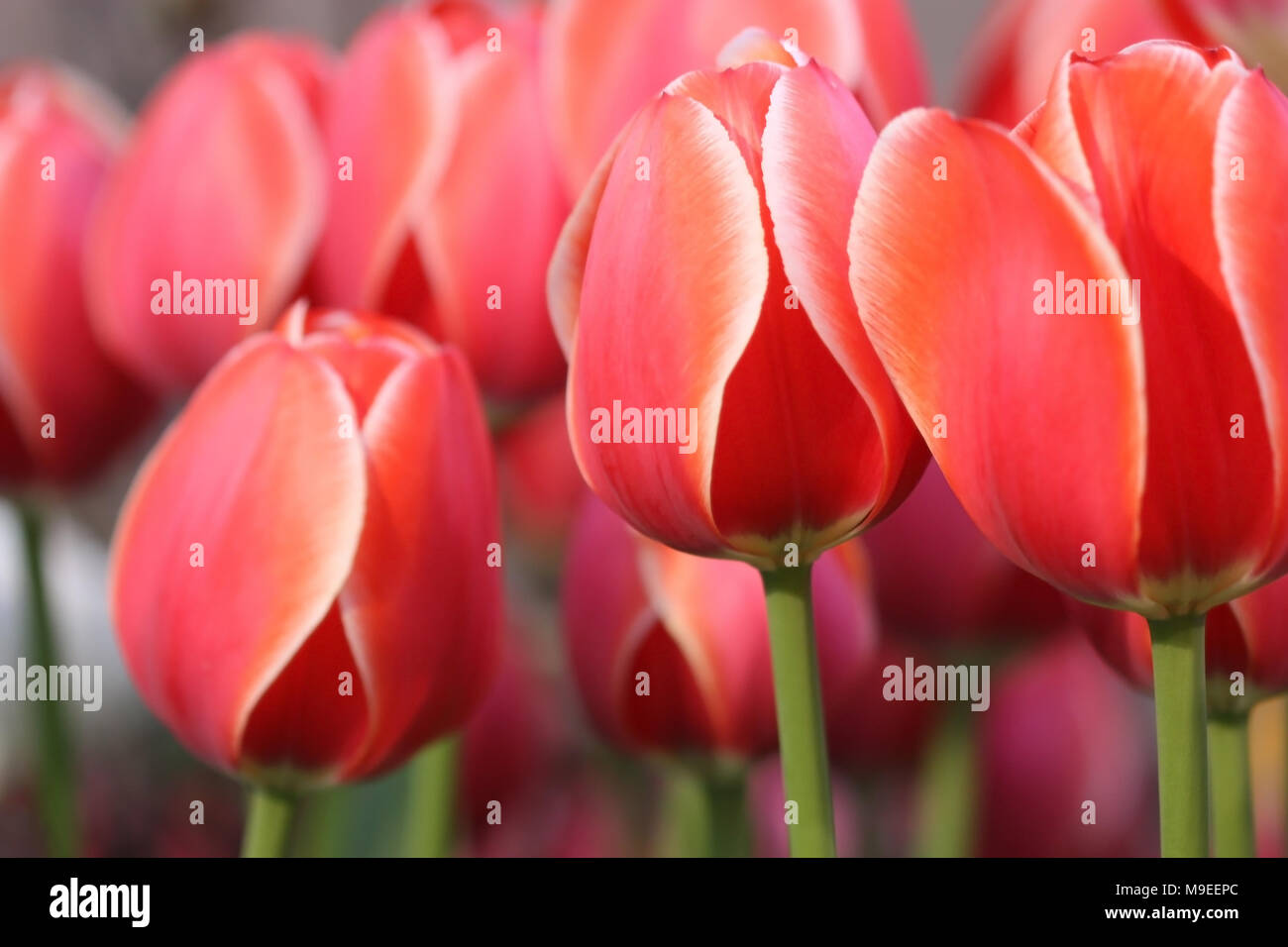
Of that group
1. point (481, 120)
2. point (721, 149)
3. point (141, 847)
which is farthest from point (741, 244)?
point (141, 847)

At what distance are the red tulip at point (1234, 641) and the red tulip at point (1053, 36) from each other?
105mm

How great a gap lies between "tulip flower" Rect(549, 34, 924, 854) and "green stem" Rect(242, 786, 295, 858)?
0.29 ft

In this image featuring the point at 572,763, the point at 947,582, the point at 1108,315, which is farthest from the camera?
the point at 572,763

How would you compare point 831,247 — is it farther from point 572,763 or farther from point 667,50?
point 572,763

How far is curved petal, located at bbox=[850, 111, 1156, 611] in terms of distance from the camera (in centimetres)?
17

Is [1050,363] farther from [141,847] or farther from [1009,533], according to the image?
[141,847]

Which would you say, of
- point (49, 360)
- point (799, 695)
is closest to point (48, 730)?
point (49, 360)

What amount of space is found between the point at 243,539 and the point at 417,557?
28 millimetres

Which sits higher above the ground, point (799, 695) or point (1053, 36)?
point (1053, 36)

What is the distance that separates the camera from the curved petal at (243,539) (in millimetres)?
220

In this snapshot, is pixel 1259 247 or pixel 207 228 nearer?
pixel 1259 247

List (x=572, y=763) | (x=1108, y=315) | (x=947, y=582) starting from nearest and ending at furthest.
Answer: (x=1108, y=315) → (x=947, y=582) → (x=572, y=763)

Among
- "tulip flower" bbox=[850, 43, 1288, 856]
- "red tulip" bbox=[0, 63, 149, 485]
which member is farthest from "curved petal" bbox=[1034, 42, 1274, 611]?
"red tulip" bbox=[0, 63, 149, 485]

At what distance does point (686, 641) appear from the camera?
25 cm
